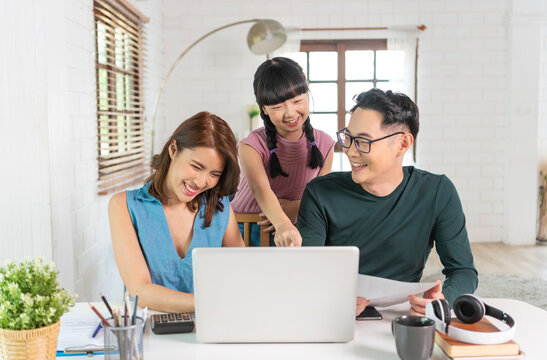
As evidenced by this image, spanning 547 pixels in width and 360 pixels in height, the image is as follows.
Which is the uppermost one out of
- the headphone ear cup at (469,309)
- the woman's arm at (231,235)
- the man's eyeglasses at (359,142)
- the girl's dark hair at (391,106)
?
the girl's dark hair at (391,106)

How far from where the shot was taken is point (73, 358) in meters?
1.26

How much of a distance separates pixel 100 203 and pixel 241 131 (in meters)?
2.65

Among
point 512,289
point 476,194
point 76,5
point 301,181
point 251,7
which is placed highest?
point 251,7

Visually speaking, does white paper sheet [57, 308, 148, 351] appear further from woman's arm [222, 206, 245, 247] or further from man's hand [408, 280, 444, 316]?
man's hand [408, 280, 444, 316]

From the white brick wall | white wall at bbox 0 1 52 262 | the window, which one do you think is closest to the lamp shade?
the window

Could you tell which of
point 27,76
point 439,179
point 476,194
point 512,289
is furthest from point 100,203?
point 476,194

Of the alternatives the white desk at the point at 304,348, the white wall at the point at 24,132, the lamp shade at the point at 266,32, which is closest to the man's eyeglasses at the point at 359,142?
the white desk at the point at 304,348

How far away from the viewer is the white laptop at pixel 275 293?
1230 millimetres

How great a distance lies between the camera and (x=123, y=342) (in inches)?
45.5

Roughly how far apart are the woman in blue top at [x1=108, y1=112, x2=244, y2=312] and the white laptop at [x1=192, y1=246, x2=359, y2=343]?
0.53 meters

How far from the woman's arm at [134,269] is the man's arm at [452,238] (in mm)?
858

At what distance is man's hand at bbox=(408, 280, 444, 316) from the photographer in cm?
152

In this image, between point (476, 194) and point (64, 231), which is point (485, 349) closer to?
point (64, 231)

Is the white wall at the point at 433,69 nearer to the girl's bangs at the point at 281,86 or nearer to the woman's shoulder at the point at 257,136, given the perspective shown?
the woman's shoulder at the point at 257,136
